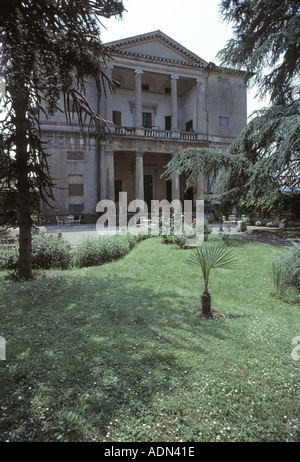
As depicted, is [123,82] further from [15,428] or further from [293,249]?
[15,428]

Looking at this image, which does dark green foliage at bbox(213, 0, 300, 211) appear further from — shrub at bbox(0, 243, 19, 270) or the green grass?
shrub at bbox(0, 243, 19, 270)

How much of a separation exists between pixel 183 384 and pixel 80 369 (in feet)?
3.51

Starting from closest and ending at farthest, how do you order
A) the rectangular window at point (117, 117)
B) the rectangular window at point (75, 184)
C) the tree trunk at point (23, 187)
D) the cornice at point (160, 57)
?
the tree trunk at point (23, 187), the rectangular window at point (75, 184), the cornice at point (160, 57), the rectangular window at point (117, 117)

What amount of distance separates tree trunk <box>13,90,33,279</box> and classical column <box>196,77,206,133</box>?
72.0ft

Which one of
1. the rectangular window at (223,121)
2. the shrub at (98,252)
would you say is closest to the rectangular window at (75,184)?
the shrub at (98,252)

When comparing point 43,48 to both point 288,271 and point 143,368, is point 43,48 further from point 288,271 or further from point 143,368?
point 288,271

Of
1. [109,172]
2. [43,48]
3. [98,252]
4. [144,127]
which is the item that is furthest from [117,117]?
[43,48]

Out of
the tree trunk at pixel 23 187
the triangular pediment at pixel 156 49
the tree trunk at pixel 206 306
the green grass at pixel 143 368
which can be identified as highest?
the triangular pediment at pixel 156 49

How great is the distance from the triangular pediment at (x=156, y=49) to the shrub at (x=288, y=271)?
2202cm

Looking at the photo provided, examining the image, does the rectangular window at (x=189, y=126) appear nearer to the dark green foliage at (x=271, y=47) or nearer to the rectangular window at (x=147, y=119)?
the rectangular window at (x=147, y=119)

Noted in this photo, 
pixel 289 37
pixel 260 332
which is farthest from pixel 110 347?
pixel 289 37

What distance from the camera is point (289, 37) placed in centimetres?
1030

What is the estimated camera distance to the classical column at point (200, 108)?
2520cm

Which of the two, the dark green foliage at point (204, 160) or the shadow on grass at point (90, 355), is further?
the dark green foliage at point (204, 160)
